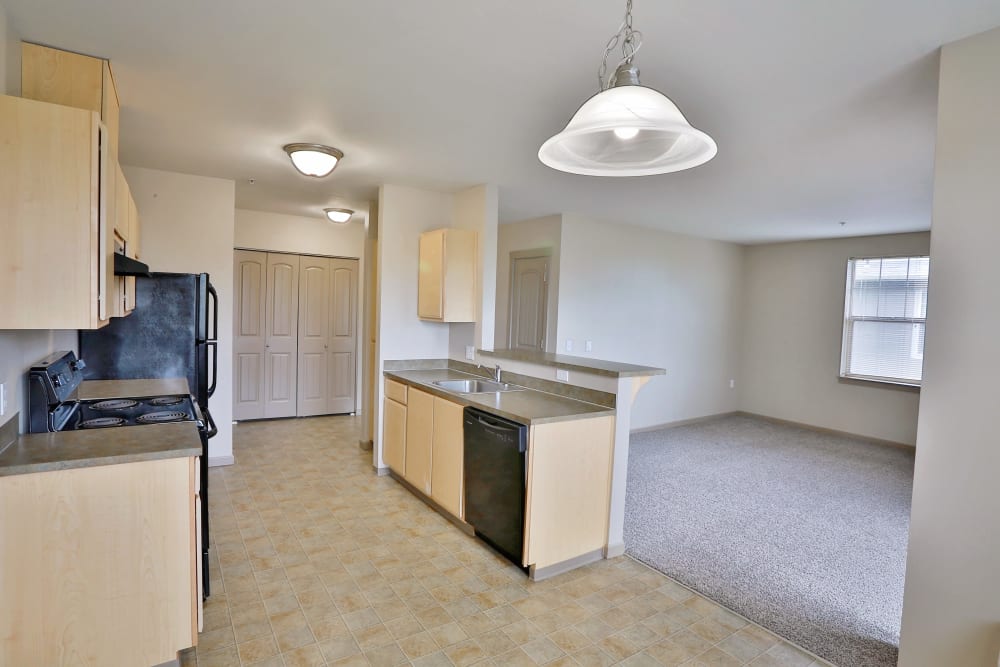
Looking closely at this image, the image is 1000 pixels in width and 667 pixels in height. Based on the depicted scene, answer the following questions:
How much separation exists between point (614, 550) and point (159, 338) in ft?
10.4

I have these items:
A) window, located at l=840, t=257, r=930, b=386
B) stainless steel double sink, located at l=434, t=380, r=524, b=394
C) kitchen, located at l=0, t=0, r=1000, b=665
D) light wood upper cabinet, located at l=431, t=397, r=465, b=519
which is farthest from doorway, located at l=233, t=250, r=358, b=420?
window, located at l=840, t=257, r=930, b=386

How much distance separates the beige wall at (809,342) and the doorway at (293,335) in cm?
537

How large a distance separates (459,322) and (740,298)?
4.74 meters

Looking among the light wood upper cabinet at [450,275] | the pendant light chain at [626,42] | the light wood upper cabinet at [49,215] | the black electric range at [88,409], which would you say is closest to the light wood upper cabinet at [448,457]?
the light wood upper cabinet at [450,275]

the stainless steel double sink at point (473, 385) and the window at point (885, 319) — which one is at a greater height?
the window at point (885, 319)

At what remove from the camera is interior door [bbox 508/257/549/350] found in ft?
18.5

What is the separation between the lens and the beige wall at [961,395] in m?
1.72

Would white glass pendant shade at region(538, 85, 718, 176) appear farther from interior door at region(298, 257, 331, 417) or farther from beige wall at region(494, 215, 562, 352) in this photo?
interior door at region(298, 257, 331, 417)

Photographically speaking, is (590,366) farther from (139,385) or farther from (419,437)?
(139,385)

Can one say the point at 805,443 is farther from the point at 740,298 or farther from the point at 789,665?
the point at 789,665

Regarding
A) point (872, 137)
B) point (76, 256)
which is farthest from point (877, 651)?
point (76, 256)

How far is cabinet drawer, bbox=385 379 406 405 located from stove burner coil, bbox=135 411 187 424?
1.63 meters

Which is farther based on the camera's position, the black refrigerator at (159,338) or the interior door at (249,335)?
the interior door at (249,335)

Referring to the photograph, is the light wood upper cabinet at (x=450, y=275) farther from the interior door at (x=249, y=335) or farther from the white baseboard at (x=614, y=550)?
the interior door at (x=249, y=335)
